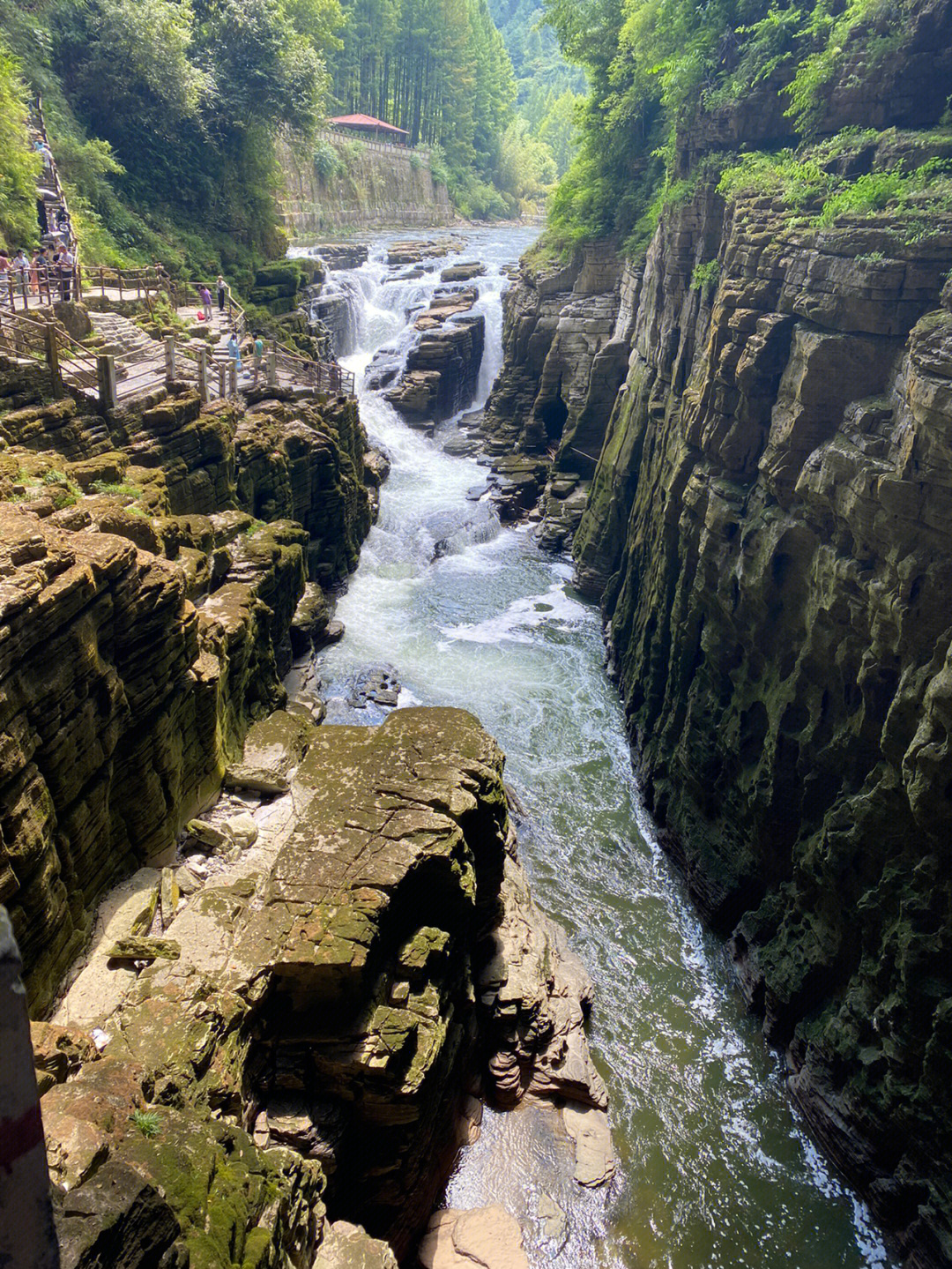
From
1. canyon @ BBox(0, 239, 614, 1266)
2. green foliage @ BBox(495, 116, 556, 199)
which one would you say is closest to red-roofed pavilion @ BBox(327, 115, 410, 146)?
green foliage @ BBox(495, 116, 556, 199)

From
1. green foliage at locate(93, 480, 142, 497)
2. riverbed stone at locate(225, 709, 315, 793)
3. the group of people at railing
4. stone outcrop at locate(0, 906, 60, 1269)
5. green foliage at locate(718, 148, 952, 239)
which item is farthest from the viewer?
the group of people at railing

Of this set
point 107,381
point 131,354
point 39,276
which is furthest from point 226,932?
point 39,276

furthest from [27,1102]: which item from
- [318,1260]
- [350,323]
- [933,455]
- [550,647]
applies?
[350,323]

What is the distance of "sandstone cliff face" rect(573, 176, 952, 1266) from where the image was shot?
389 inches

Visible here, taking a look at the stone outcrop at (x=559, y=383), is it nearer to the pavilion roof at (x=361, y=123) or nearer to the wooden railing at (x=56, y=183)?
the wooden railing at (x=56, y=183)

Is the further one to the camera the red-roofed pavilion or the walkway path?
the red-roofed pavilion

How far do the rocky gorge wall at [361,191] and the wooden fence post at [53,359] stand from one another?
37.0 m

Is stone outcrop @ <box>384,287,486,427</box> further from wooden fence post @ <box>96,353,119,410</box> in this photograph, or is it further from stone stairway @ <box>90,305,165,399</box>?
wooden fence post @ <box>96,353,119,410</box>

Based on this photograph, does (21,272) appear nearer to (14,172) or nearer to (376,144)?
(14,172)

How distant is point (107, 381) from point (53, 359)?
1035 millimetres

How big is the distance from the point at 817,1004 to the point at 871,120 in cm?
1418

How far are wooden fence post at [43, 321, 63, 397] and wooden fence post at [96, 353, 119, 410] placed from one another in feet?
2.26

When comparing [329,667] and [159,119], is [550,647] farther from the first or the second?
[159,119]

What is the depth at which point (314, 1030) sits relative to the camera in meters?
8.32
